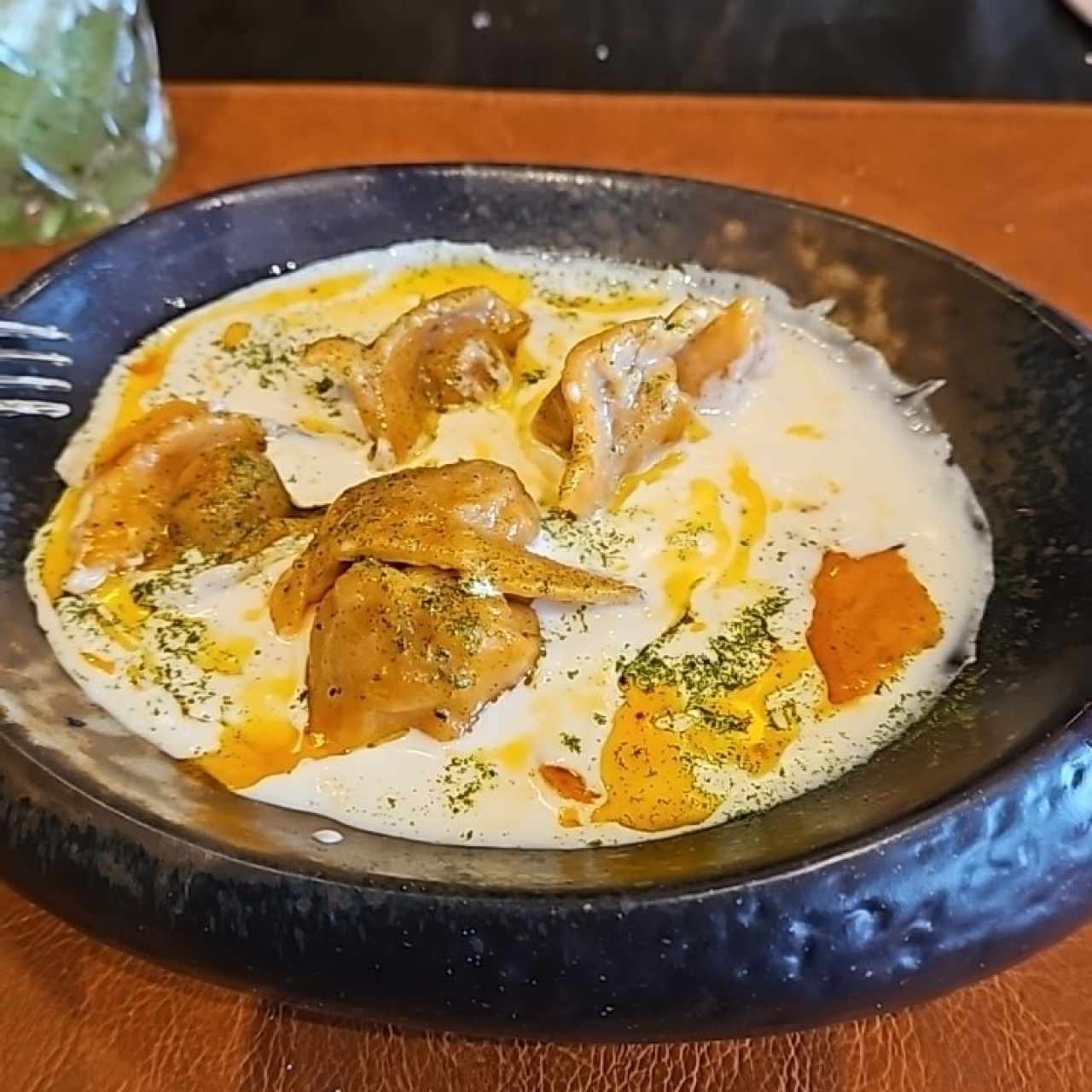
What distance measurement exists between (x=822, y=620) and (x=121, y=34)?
117cm

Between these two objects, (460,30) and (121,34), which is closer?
(121,34)

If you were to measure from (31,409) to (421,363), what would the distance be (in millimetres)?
344

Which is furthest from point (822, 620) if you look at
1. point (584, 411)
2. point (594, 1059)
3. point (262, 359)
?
point (262, 359)

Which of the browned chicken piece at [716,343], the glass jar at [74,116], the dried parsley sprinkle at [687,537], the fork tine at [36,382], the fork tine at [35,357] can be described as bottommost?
the dried parsley sprinkle at [687,537]

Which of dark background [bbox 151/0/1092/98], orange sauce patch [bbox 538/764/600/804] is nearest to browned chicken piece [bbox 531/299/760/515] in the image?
orange sauce patch [bbox 538/764/600/804]

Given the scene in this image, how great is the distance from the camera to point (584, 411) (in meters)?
1.25

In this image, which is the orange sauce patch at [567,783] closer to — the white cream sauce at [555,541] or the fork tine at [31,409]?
the white cream sauce at [555,541]

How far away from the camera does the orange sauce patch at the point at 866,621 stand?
43.3 inches

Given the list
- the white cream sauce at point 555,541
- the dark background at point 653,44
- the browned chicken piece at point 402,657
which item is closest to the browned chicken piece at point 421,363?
the white cream sauce at point 555,541

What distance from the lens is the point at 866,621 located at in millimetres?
1146

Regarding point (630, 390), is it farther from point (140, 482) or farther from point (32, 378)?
point (32, 378)

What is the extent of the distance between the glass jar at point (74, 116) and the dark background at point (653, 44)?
20.3 inches

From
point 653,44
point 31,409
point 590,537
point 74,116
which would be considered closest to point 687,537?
point 590,537

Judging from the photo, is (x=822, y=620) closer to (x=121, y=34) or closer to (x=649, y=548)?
(x=649, y=548)
